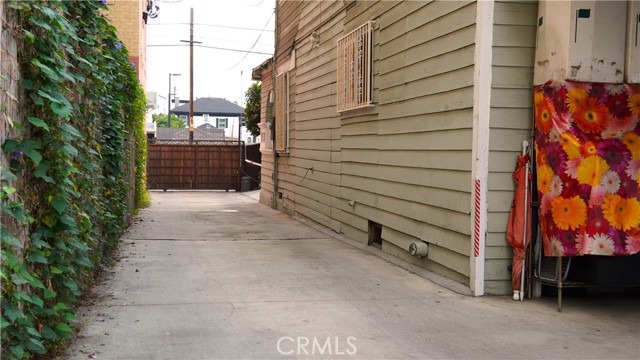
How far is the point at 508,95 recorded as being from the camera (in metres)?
6.09

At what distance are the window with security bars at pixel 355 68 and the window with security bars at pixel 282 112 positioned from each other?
4546mm

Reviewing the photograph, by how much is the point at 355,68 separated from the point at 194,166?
15311 millimetres

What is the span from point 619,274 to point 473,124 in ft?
6.15

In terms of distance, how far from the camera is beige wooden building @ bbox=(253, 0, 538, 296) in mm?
6094

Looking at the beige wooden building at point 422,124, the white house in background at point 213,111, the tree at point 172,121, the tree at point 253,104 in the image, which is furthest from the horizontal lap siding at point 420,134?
the white house in background at point 213,111

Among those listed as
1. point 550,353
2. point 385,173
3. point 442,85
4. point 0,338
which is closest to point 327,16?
point 385,173

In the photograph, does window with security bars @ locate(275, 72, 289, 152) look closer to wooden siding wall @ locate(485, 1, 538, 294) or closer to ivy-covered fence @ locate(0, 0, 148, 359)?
wooden siding wall @ locate(485, 1, 538, 294)

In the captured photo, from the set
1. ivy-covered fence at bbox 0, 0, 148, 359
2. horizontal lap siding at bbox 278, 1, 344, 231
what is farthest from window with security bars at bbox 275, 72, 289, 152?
ivy-covered fence at bbox 0, 0, 148, 359

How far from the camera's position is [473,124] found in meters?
6.23

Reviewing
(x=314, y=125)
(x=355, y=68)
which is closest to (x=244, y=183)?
(x=314, y=125)

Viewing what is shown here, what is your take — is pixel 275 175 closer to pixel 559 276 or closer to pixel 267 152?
pixel 267 152

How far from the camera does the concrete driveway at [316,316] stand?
4.55 meters

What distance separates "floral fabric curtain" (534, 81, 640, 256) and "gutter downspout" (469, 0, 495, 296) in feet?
2.15

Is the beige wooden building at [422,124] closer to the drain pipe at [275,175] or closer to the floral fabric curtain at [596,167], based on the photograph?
the floral fabric curtain at [596,167]
